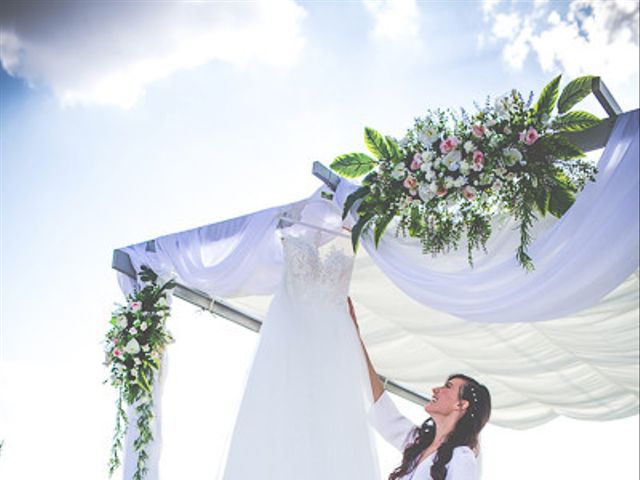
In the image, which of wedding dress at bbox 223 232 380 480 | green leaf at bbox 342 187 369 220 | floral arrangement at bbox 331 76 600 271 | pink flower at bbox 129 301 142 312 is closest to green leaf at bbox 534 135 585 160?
floral arrangement at bbox 331 76 600 271

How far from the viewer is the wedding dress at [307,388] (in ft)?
12.7

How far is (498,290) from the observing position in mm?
3178

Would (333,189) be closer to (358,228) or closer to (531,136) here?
(358,228)

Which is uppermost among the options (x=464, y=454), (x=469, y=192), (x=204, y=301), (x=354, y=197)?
(x=204, y=301)

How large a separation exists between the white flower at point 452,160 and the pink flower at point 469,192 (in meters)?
0.10

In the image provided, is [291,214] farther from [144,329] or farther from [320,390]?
[144,329]

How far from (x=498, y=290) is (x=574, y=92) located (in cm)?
91

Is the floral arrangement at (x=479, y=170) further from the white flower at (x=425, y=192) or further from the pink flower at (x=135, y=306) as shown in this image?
the pink flower at (x=135, y=306)

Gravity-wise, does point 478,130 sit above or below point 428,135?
below

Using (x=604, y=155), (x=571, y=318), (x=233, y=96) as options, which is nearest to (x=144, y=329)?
(x=233, y=96)

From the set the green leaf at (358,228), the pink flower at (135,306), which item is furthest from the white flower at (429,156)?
the pink flower at (135,306)

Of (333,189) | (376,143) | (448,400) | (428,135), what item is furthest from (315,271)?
(428,135)

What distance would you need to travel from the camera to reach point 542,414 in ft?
16.8

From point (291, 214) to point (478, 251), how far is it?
126 centimetres
